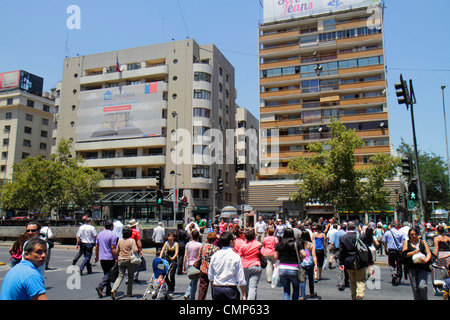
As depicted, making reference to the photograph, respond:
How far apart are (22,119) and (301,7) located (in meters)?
54.5

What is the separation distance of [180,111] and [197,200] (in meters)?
13.0

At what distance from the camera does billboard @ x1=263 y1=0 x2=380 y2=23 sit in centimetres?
4766

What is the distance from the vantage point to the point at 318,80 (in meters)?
46.4

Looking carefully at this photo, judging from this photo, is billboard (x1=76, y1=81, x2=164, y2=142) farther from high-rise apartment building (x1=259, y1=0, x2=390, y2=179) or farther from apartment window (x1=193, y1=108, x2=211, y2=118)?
high-rise apartment building (x1=259, y1=0, x2=390, y2=179)

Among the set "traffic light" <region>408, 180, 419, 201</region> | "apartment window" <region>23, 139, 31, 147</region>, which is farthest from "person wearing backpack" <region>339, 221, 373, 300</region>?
"apartment window" <region>23, 139, 31, 147</region>

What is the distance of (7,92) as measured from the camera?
6756 centimetres

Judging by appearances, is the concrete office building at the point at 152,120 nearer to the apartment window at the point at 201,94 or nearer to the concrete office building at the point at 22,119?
the apartment window at the point at 201,94

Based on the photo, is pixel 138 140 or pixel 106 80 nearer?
pixel 138 140

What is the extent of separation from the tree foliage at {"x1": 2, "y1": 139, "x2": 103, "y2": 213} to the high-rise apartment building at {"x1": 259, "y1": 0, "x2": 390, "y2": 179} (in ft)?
76.5

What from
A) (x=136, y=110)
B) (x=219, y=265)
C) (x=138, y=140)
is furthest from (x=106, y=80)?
(x=219, y=265)

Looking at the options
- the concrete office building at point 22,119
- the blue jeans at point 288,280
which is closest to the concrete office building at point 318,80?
the blue jeans at point 288,280
